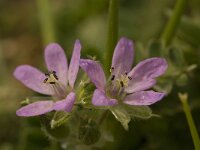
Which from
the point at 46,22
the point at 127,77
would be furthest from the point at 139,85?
the point at 46,22

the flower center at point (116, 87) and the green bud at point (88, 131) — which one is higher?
the flower center at point (116, 87)

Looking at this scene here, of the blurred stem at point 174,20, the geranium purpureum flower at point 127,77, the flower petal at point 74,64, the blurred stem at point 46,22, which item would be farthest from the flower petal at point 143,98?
the blurred stem at point 46,22

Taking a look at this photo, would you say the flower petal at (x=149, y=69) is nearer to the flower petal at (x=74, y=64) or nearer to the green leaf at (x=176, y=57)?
the flower petal at (x=74, y=64)

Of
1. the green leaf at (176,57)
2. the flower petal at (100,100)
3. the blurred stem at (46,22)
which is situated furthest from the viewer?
the blurred stem at (46,22)

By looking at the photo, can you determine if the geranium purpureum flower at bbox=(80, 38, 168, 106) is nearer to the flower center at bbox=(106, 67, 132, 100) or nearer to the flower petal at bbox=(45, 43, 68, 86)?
the flower center at bbox=(106, 67, 132, 100)

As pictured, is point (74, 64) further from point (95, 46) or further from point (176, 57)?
point (95, 46)

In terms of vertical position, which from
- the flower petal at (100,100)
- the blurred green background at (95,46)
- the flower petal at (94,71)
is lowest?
the blurred green background at (95,46)

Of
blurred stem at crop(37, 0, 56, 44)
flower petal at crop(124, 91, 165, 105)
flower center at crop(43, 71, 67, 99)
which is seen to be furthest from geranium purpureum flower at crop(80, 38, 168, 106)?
blurred stem at crop(37, 0, 56, 44)
